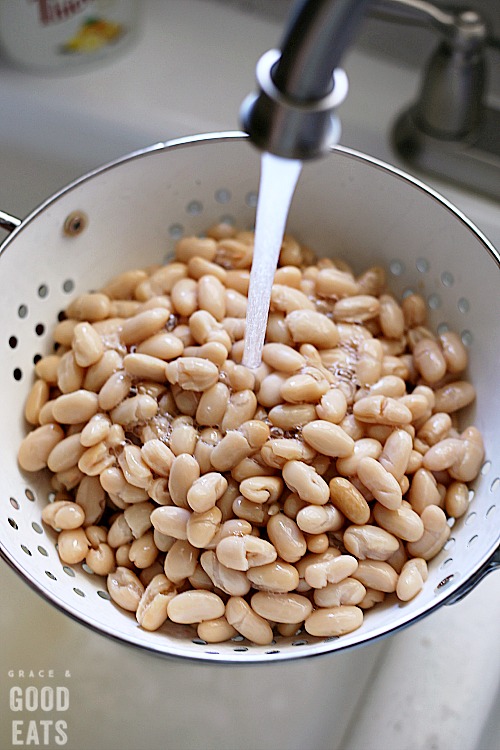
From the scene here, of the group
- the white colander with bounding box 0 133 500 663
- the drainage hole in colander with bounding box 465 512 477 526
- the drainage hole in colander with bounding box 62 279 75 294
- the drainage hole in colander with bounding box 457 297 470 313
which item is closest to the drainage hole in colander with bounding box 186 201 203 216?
the white colander with bounding box 0 133 500 663

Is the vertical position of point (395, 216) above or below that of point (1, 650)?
above

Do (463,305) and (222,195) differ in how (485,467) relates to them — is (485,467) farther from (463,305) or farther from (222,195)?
(222,195)

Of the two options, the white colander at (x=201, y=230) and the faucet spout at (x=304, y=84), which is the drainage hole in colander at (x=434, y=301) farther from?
the faucet spout at (x=304, y=84)

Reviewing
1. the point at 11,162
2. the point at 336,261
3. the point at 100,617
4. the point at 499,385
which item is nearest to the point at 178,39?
the point at 11,162

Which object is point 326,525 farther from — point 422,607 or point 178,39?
point 178,39

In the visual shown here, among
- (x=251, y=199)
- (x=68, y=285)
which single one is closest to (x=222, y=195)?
(x=251, y=199)

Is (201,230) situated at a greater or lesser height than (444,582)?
greater
